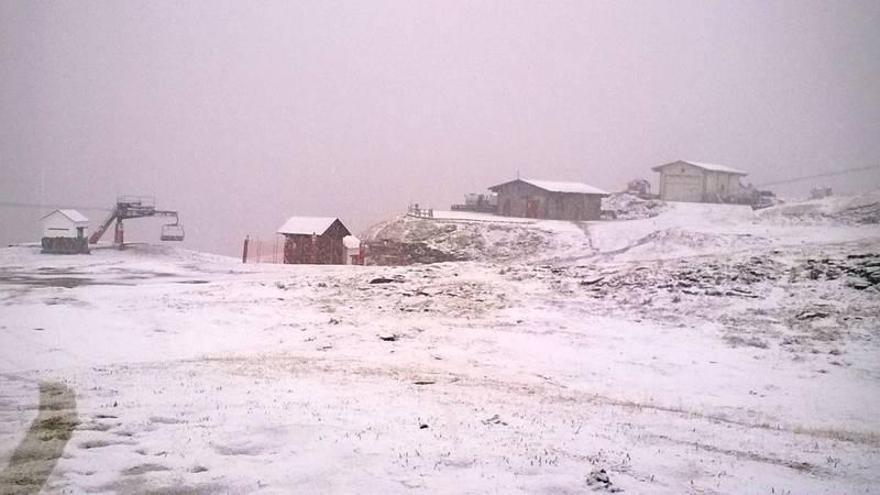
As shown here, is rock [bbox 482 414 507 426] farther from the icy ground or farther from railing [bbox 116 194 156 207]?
railing [bbox 116 194 156 207]

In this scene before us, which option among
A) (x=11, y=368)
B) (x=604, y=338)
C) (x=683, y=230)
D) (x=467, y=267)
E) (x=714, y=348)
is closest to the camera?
(x=11, y=368)

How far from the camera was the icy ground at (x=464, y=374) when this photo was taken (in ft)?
25.4

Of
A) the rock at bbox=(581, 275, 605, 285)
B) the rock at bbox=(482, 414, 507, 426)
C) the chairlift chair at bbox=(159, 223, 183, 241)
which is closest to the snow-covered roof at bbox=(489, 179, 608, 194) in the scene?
the rock at bbox=(581, 275, 605, 285)

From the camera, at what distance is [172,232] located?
42.0m

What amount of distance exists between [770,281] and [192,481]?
880 inches

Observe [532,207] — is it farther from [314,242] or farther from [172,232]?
[172,232]

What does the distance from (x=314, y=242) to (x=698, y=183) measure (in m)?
34.3

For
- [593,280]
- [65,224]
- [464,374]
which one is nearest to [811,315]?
[593,280]

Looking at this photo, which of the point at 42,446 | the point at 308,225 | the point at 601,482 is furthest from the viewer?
the point at 308,225

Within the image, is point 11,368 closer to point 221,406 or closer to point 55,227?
point 221,406

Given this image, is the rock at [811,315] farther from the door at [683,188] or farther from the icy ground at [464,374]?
the door at [683,188]

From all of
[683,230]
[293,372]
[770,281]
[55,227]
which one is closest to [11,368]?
[293,372]

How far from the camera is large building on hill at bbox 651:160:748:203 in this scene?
48.7 m

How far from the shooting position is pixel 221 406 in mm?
→ 10133
